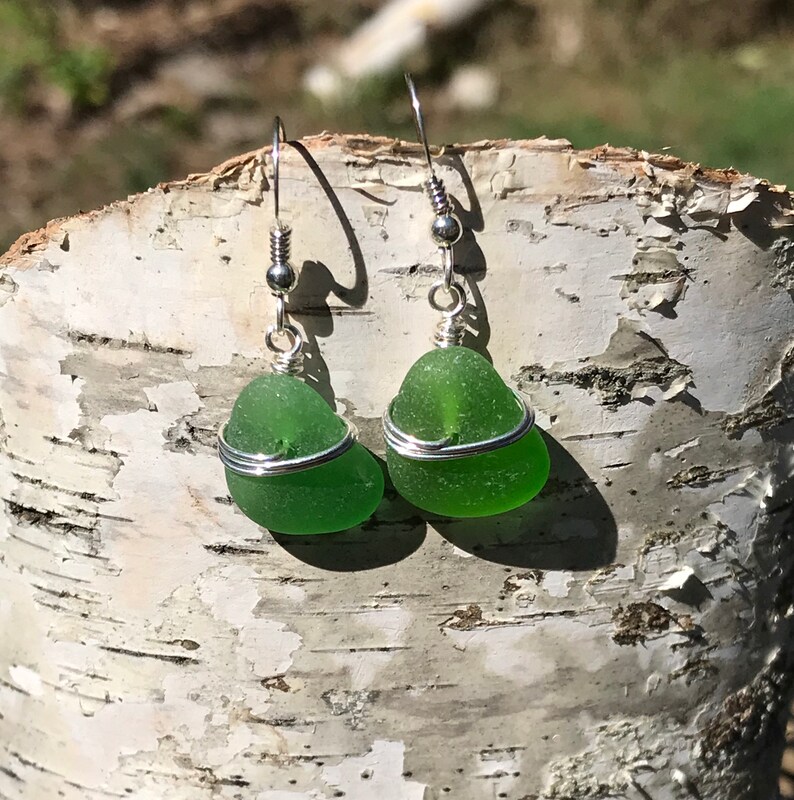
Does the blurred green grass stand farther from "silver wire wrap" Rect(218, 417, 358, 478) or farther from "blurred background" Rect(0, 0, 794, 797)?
"silver wire wrap" Rect(218, 417, 358, 478)

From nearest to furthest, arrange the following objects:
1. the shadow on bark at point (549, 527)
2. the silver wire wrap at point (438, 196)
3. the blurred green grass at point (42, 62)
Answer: the silver wire wrap at point (438, 196)
the shadow on bark at point (549, 527)
the blurred green grass at point (42, 62)

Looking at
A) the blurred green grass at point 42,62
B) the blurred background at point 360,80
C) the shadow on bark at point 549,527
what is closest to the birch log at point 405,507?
the shadow on bark at point 549,527

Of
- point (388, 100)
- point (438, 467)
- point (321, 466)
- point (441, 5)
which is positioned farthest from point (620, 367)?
point (441, 5)

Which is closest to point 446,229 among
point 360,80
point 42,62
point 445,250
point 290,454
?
point 445,250

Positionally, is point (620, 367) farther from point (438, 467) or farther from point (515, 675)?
point (515, 675)

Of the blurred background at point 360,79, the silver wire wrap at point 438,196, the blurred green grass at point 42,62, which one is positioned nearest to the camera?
the silver wire wrap at point 438,196

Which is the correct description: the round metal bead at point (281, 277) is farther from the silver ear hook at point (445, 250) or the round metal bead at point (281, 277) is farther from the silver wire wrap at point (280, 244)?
the silver ear hook at point (445, 250)

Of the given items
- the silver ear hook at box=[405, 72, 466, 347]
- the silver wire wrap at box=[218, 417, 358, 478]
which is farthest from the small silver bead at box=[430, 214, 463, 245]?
the silver wire wrap at box=[218, 417, 358, 478]
